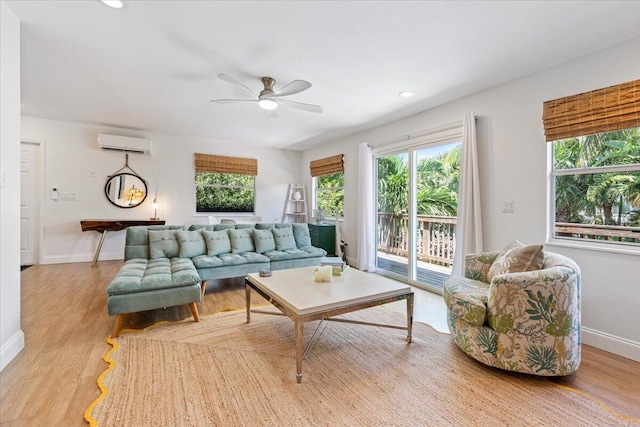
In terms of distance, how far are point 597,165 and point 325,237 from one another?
386cm

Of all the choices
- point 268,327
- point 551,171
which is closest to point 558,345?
point 551,171

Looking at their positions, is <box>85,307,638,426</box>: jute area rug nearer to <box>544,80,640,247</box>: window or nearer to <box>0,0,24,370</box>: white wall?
<box>0,0,24,370</box>: white wall

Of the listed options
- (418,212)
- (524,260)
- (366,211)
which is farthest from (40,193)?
(524,260)

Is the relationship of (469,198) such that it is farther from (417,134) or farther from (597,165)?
(417,134)

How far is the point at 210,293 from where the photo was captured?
3.58 meters

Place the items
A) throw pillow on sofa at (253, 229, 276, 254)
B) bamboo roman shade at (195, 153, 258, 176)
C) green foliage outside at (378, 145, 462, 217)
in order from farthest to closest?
bamboo roman shade at (195, 153, 258, 176) < throw pillow on sofa at (253, 229, 276, 254) < green foliage outside at (378, 145, 462, 217)

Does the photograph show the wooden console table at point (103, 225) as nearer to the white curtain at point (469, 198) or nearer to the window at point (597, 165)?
the white curtain at point (469, 198)

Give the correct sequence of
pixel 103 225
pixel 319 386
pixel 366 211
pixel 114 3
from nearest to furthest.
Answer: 1. pixel 319 386
2. pixel 114 3
3. pixel 366 211
4. pixel 103 225

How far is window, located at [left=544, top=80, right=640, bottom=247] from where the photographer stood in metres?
2.25

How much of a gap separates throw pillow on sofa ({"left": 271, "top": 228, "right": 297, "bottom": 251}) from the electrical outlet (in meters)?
2.63

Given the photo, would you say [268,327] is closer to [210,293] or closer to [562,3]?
[210,293]

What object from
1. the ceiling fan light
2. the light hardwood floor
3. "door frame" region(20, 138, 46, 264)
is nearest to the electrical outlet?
the light hardwood floor

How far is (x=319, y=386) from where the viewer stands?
1.79 meters

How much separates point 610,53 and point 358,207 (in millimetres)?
3266
